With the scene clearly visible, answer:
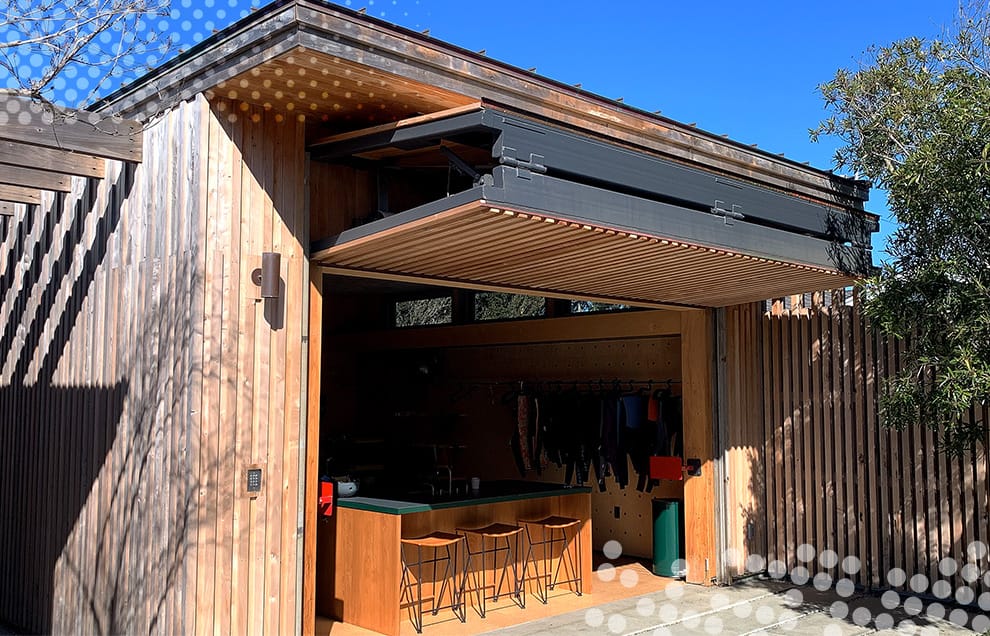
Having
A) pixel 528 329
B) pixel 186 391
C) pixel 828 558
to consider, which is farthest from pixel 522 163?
pixel 528 329

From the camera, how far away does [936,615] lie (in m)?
7.00

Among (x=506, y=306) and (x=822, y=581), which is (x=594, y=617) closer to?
(x=822, y=581)

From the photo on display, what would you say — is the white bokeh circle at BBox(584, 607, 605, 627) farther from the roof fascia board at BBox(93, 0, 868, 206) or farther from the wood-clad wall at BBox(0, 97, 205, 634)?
the roof fascia board at BBox(93, 0, 868, 206)

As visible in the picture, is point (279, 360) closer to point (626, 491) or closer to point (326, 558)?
point (326, 558)

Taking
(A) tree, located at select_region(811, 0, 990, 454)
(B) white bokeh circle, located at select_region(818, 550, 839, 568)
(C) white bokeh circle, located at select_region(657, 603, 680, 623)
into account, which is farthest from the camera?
(B) white bokeh circle, located at select_region(818, 550, 839, 568)

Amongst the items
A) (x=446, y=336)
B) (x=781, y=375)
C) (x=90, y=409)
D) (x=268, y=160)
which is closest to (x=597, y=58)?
(x=446, y=336)

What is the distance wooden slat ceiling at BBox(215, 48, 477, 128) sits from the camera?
459 centimetres

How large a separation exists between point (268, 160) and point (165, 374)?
4.55 feet

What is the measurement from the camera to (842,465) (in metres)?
8.09

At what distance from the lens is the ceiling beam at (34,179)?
575 centimetres

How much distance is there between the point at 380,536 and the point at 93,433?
2100 mm

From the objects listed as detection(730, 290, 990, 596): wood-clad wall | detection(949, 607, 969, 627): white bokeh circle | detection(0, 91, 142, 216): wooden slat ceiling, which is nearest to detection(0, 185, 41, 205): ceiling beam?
detection(0, 91, 142, 216): wooden slat ceiling

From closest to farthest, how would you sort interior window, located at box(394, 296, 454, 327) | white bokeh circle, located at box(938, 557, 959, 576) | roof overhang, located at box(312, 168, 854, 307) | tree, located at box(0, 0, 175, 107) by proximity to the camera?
tree, located at box(0, 0, 175, 107)
roof overhang, located at box(312, 168, 854, 307)
white bokeh circle, located at box(938, 557, 959, 576)
interior window, located at box(394, 296, 454, 327)

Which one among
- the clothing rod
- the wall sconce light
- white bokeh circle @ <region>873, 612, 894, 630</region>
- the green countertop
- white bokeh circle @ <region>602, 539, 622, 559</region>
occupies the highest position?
the wall sconce light
